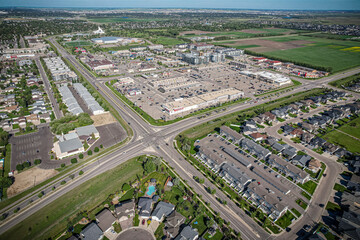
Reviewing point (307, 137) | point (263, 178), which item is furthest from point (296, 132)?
point (263, 178)

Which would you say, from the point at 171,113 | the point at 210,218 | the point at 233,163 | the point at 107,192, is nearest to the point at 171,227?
the point at 210,218

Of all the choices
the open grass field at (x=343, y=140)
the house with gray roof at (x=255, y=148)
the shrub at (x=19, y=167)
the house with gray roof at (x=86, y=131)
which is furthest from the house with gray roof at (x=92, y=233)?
the open grass field at (x=343, y=140)

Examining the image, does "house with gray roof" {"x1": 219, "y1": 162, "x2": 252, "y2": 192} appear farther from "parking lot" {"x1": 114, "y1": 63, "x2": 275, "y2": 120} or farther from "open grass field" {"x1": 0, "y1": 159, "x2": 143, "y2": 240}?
"parking lot" {"x1": 114, "y1": 63, "x2": 275, "y2": 120}

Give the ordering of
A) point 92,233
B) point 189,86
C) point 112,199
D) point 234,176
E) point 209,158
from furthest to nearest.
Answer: point 189,86 → point 209,158 → point 234,176 → point 112,199 → point 92,233

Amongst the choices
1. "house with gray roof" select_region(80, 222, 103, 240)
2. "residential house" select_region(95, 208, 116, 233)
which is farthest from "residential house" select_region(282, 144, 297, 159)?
"house with gray roof" select_region(80, 222, 103, 240)

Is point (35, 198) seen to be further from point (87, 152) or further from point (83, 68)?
point (83, 68)

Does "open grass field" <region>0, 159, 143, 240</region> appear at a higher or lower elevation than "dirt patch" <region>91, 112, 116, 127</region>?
lower

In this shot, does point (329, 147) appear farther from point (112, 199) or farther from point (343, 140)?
point (112, 199)
